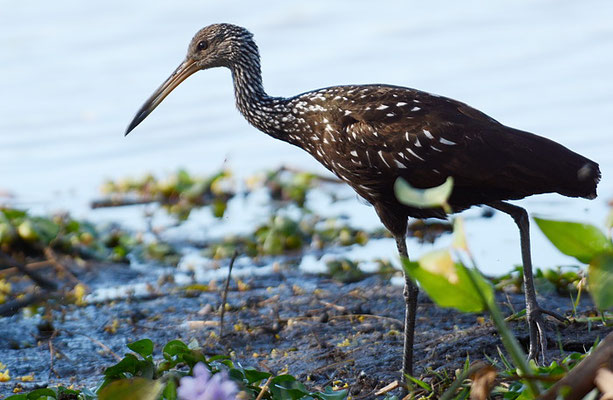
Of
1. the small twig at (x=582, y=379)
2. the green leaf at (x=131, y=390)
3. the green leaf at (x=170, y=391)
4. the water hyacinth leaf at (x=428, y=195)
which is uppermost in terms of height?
the water hyacinth leaf at (x=428, y=195)

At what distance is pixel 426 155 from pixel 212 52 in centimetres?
202

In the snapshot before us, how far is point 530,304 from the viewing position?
4789 millimetres

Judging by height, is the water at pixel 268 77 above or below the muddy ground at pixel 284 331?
above

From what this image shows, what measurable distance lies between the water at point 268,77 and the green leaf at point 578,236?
3803mm

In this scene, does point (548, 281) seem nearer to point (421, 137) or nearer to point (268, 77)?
point (421, 137)

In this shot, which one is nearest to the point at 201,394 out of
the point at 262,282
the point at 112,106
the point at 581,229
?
the point at 581,229

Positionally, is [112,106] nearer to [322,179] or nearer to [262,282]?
[322,179]

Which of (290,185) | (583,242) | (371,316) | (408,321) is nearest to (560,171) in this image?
(408,321)

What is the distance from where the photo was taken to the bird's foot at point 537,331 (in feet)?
15.3

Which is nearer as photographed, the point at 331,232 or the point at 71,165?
the point at 331,232

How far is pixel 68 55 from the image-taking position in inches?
525

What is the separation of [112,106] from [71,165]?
159cm

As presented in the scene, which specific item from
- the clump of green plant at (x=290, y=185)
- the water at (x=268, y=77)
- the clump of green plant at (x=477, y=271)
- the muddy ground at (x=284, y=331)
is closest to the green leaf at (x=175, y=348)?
the muddy ground at (x=284, y=331)

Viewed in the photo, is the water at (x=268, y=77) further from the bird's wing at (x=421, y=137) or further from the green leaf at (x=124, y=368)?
the green leaf at (x=124, y=368)
